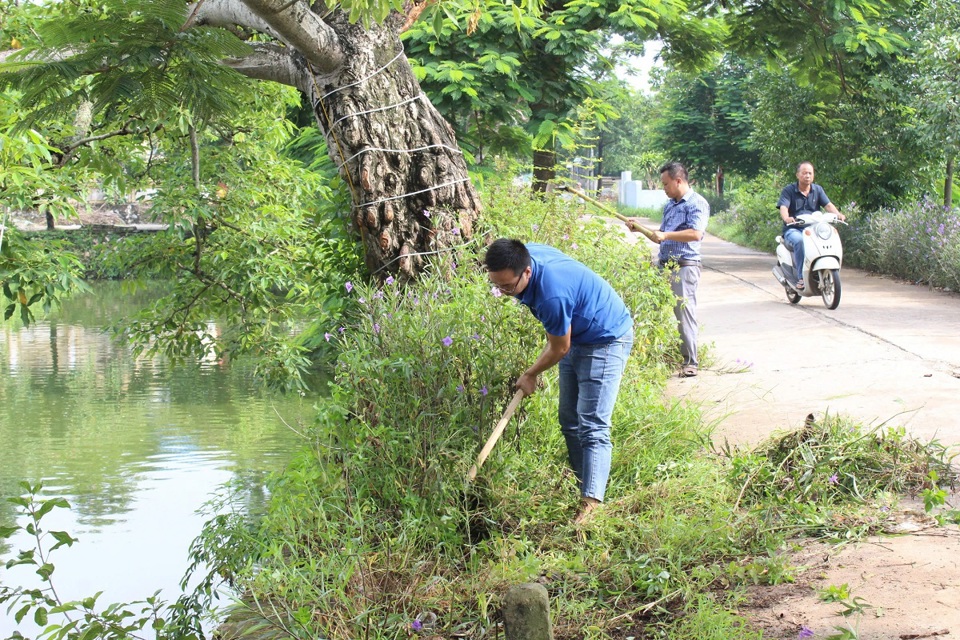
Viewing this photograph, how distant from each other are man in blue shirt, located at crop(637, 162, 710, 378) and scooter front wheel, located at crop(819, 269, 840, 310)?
13.8ft

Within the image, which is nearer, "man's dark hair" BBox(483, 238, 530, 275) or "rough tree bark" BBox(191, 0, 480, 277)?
"man's dark hair" BBox(483, 238, 530, 275)

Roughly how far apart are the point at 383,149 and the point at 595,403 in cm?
287

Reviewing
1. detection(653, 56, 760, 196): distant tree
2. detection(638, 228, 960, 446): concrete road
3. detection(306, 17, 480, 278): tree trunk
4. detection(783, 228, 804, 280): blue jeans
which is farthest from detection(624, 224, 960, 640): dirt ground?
detection(653, 56, 760, 196): distant tree

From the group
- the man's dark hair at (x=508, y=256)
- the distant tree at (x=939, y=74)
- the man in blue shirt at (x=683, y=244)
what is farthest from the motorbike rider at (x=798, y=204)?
the man's dark hair at (x=508, y=256)

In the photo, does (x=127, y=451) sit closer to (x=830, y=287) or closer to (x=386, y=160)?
(x=386, y=160)

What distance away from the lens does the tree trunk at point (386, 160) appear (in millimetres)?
7199

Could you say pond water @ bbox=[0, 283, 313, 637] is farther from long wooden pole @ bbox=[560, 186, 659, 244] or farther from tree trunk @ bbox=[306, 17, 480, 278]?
long wooden pole @ bbox=[560, 186, 659, 244]

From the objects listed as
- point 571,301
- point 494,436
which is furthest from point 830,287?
point 494,436

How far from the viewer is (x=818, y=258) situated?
11617 mm

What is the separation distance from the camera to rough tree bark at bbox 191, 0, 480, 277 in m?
7.18

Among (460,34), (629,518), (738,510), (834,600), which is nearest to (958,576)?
(834,600)

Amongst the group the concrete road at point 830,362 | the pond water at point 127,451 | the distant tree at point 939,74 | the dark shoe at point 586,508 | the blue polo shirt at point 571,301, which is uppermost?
the distant tree at point 939,74

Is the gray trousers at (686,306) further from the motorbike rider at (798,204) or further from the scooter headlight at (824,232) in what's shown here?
the motorbike rider at (798,204)

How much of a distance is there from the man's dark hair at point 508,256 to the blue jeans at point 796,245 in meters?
7.75
